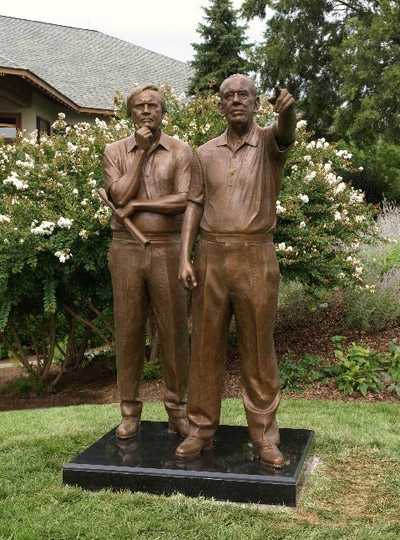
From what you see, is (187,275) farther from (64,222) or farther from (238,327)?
(64,222)

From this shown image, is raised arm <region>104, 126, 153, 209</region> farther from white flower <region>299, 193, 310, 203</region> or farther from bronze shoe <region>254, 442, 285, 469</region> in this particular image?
white flower <region>299, 193, 310, 203</region>

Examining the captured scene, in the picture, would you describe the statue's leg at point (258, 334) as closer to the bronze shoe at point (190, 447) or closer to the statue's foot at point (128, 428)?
the bronze shoe at point (190, 447)

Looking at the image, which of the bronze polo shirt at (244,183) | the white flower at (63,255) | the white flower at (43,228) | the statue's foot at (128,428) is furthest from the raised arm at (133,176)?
the white flower at (43,228)

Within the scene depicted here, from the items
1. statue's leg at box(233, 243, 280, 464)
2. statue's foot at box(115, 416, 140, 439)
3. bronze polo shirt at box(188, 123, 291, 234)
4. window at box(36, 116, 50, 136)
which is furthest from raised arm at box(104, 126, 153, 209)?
window at box(36, 116, 50, 136)

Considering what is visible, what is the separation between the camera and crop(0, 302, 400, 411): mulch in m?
7.45

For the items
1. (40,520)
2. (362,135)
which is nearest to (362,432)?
(40,520)

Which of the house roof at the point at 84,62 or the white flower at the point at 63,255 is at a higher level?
the house roof at the point at 84,62

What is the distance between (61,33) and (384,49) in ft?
37.9

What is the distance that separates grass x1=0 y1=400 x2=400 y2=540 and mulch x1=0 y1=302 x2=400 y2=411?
170cm

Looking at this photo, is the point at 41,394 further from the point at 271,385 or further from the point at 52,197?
the point at 271,385

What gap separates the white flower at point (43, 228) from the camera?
7.18 meters

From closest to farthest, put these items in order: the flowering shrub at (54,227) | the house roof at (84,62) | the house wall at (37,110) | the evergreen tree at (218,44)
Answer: the flowering shrub at (54,227)
the house wall at (37,110)
the house roof at (84,62)
the evergreen tree at (218,44)

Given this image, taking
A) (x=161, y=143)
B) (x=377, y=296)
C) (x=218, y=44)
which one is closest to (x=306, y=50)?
(x=218, y=44)

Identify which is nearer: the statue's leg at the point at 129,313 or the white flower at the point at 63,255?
the statue's leg at the point at 129,313
